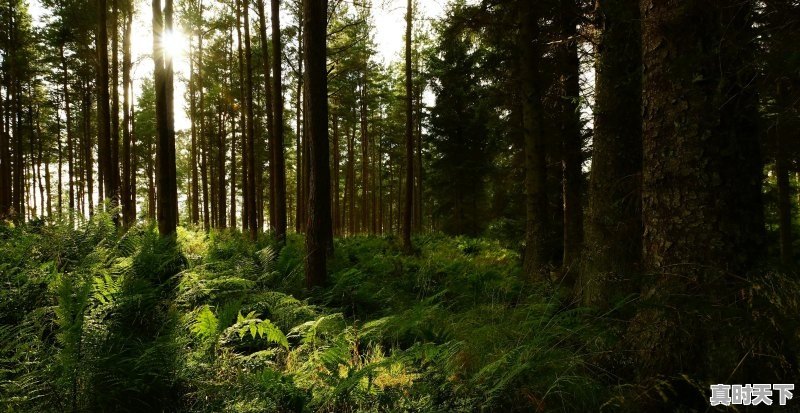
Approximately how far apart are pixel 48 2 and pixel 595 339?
23.9 meters

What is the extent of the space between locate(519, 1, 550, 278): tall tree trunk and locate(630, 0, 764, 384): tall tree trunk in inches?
215

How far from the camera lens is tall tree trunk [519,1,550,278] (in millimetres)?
8047

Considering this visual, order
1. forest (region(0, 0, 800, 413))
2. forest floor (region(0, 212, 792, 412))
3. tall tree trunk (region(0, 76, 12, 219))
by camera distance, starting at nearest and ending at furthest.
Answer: forest (region(0, 0, 800, 413)), forest floor (region(0, 212, 792, 412)), tall tree trunk (region(0, 76, 12, 219))

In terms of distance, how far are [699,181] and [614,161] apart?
247cm

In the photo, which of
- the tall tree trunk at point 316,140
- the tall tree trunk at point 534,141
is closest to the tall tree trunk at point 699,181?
the tall tree trunk at point 316,140

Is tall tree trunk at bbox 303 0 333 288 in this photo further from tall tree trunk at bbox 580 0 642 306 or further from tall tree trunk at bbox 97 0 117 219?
tall tree trunk at bbox 97 0 117 219

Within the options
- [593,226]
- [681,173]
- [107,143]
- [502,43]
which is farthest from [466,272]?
[107,143]

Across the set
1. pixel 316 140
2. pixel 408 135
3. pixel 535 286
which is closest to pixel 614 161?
pixel 535 286

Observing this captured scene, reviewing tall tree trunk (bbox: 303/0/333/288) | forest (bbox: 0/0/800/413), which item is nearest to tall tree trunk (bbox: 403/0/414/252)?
forest (bbox: 0/0/800/413)

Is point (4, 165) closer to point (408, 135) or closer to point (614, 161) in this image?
point (408, 135)

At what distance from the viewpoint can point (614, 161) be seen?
15.8 ft

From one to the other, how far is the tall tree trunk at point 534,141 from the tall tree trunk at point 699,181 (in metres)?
5.45

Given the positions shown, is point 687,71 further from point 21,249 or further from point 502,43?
point 21,249

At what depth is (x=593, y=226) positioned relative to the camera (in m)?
5.00
